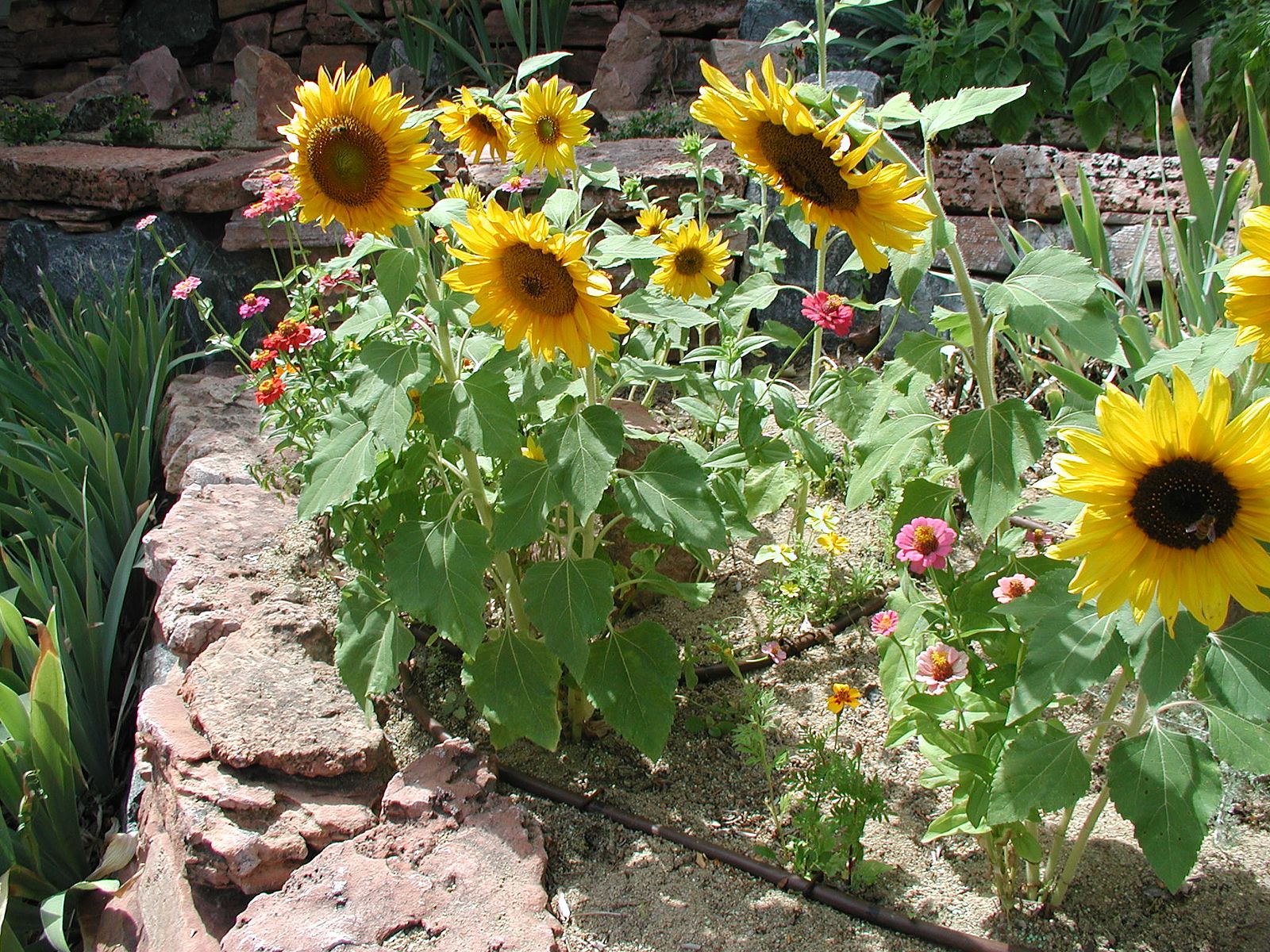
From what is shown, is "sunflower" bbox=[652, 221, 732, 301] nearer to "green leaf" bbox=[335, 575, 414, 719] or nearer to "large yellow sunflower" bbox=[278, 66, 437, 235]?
"large yellow sunflower" bbox=[278, 66, 437, 235]

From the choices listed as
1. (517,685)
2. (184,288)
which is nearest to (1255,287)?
(517,685)

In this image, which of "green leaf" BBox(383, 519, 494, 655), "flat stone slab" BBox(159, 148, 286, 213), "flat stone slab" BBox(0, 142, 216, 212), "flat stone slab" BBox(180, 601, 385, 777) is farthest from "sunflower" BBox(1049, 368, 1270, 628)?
"flat stone slab" BBox(0, 142, 216, 212)

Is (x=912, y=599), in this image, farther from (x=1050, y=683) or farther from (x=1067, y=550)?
(x=1067, y=550)

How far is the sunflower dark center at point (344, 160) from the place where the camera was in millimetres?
1640

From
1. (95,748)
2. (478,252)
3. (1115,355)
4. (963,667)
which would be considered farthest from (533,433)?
(95,748)

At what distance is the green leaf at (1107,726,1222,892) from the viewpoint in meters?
1.32

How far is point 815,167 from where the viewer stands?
4.33 feet

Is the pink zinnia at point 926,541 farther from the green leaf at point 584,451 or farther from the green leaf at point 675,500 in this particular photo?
the green leaf at point 584,451

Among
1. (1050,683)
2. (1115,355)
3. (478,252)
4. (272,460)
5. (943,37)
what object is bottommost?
(272,460)

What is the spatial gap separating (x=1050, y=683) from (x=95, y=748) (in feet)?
7.55

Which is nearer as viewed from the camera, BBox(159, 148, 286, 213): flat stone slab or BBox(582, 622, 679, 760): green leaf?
BBox(582, 622, 679, 760): green leaf

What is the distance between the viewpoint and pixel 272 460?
127 inches

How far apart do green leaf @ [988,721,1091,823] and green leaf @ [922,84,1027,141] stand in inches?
33.6

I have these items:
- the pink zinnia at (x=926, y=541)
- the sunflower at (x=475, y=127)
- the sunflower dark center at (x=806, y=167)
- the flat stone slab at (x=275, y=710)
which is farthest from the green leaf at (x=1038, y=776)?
the sunflower at (x=475, y=127)
